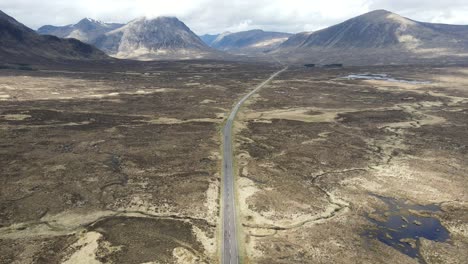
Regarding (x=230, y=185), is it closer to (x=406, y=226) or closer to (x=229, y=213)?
(x=229, y=213)

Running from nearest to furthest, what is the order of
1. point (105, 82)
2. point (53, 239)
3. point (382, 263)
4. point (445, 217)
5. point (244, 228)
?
point (382, 263) → point (53, 239) → point (244, 228) → point (445, 217) → point (105, 82)

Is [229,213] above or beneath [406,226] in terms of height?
above

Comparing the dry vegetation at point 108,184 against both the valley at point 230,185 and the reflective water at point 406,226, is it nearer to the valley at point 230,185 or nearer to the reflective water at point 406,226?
the valley at point 230,185

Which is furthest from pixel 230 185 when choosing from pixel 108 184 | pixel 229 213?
pixel 108 184

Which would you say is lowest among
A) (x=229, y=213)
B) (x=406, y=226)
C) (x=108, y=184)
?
(x=406, y=226)

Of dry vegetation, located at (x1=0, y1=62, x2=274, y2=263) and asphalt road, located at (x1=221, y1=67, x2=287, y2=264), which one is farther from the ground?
dry vegetation, located at (x1=0, y1=62, x2=274, y2=263)

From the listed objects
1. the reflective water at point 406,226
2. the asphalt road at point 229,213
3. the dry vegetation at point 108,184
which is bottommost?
the reflective water at point 406,226

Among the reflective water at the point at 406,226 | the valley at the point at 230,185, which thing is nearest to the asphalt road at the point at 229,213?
the valley at the point at 230,185

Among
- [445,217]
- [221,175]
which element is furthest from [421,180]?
[221,175]

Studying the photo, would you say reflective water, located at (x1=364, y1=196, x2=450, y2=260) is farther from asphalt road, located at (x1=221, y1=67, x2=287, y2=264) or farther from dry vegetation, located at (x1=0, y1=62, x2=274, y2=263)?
dry vegetation, located at (x1=0, y1=62, x2=274, y2=263)

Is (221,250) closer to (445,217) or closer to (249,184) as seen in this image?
(249,184)

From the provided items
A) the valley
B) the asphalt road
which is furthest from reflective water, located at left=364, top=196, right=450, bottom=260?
the asphalt road
